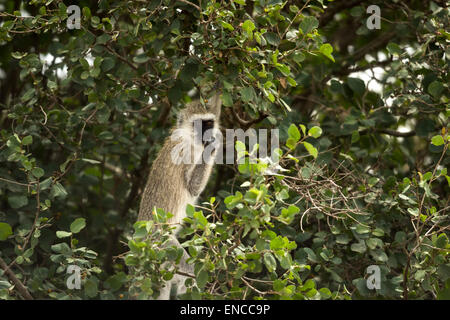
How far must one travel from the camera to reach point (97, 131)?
10.9ft

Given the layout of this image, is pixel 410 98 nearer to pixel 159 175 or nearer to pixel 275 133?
pixel 275 133

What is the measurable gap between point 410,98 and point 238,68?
1.01 m

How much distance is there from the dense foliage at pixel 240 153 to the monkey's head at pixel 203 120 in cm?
14

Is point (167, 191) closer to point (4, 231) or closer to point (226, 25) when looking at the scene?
point (4, 231)

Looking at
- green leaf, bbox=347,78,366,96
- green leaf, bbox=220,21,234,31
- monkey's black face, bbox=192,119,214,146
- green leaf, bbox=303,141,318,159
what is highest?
green leaf, bbox=220,21,234,31

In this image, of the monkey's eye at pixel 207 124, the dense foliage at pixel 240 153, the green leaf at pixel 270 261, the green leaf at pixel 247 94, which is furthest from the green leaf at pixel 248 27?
the green leaf at pixel 270 261

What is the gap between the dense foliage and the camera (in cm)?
221

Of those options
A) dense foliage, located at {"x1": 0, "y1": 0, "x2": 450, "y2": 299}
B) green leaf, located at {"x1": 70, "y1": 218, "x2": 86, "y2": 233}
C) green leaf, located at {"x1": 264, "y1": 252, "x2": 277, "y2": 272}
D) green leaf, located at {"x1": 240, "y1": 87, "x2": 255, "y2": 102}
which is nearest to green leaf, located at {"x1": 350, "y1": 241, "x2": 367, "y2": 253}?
dense foliage, located at {"x1": 0, "y1": 0, "x2": 450, "y2": 299}

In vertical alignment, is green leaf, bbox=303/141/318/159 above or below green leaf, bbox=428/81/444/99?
below

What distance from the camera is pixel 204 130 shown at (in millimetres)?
3045

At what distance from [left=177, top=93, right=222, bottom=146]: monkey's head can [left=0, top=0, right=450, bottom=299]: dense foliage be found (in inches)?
5.5

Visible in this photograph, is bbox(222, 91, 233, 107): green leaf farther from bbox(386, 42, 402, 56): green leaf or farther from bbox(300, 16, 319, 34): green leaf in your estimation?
bbox(386, 42, 402, 56): green leaf

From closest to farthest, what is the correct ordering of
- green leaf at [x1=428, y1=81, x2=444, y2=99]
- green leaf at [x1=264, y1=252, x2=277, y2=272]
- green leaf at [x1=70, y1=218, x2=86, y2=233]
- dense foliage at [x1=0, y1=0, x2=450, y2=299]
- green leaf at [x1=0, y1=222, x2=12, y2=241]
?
green leaf at [x1=264, y1=252, x2=277, y2=272] → dense foliage at [x1=0, y1=0, x2=450, y2=299] → green leaf at [x1=70, y1=218, x2=86, y2=233] → green leaf at [x1=0, y1=222, x2=12, y2=241] → green leaf at [x1=428, y1=81, x2=444, y2=99]

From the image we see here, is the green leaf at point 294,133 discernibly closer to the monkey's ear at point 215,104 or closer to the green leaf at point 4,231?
the monkey's ear at point 215,104
